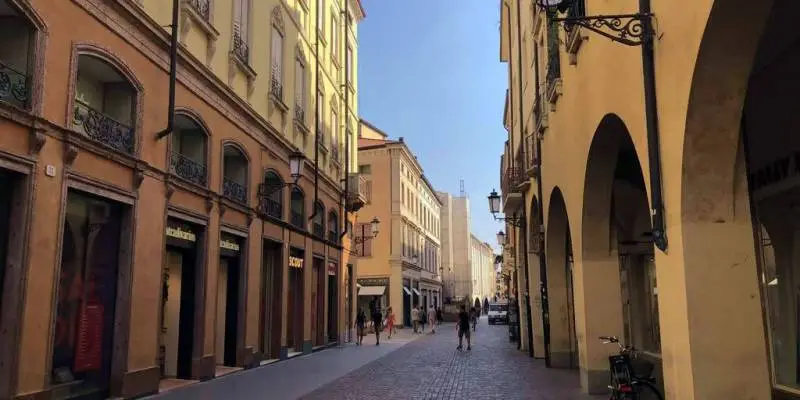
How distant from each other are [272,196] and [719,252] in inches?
569

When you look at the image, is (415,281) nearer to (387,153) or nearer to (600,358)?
(387,153)

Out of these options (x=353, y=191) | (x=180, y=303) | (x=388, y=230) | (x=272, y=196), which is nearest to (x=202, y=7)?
(x=272, y=196)

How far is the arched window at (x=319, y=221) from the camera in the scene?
23.6 metres

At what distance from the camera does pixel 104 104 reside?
1142 centimetres

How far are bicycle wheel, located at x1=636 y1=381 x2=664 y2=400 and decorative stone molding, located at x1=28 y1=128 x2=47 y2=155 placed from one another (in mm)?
8609

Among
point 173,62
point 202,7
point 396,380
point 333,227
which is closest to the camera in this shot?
point 173,62

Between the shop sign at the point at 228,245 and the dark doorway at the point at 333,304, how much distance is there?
32.1 feet

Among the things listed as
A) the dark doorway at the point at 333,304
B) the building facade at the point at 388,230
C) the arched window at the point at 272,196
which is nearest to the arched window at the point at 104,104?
the arched window at the point at 272,196

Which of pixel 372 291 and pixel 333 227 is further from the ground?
pixel 333 227

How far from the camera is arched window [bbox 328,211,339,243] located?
26.3 m

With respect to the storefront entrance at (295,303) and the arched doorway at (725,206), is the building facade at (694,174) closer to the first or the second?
the arched doorway at (725,206)

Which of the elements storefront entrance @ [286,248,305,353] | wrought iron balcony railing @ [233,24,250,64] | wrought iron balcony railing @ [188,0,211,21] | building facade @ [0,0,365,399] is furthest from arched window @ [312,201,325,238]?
wrought iron balcony railing @ [188,0,211,21]

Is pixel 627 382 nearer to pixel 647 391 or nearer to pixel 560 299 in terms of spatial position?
pixel 647 391

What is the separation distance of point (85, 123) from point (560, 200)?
9.88 meters
